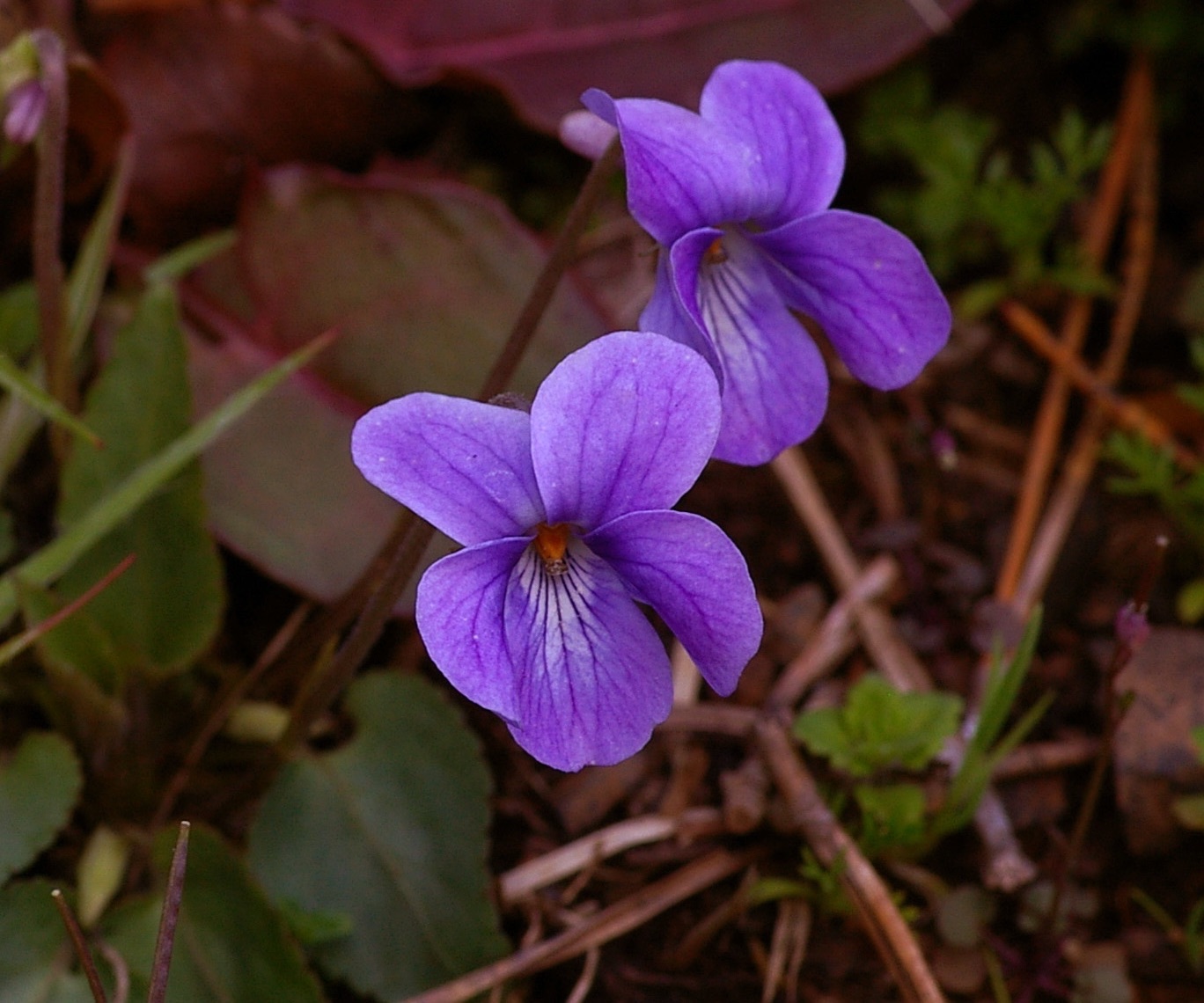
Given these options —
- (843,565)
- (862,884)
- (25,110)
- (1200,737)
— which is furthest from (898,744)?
(25,110)

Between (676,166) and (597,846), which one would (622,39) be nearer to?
(676,166)

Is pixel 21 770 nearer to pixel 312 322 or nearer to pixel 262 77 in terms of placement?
pixel 312 322

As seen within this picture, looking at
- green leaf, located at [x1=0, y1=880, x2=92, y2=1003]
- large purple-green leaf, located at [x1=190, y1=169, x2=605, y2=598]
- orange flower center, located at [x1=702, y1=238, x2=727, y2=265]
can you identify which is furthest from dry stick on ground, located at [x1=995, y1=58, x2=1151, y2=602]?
green leaf, located at [x1=0, y1=880, x2=92, y2=1003]

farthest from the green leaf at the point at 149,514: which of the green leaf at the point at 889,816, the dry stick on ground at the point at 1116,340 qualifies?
the dry stick on ground at the point at 1116,340

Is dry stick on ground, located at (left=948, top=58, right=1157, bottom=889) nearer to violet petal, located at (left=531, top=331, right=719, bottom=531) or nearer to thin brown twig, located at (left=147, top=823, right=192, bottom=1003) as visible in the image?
violet petal, located at (left=531, top=331, right=719, bottom=531)

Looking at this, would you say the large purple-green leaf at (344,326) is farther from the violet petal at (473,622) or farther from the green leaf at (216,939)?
the violet petal at (473,622)

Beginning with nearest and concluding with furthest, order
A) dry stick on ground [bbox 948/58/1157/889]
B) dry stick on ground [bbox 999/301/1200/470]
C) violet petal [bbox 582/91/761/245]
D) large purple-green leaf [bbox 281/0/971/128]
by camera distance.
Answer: violet petal [bbox 582/91/761/245] → dry stick on ground [bbox 948/58/1157/889] → dry stick on ground [bbox 999/301/1200/470] → large purple-green leaf [bbox 281/0/971/128]
